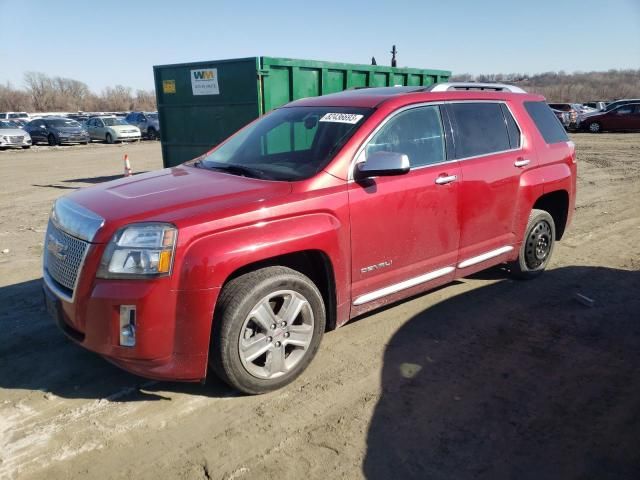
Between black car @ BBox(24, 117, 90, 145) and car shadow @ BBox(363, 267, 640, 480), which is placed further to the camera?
black car @ BBox(24, 117, 90, 145)

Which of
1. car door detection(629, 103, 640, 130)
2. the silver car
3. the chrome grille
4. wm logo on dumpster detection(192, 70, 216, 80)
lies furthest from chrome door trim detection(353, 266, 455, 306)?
car door detection(629, 103, 640, 130)

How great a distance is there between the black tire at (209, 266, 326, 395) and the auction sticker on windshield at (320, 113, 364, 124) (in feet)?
4.20

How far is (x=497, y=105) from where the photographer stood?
4805mm

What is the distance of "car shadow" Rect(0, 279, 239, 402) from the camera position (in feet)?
11.0

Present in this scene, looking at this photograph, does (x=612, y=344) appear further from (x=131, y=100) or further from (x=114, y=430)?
(x=131, y=100)

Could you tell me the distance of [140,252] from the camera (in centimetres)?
285

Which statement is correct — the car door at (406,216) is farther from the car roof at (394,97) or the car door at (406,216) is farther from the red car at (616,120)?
the red car at (616,120)

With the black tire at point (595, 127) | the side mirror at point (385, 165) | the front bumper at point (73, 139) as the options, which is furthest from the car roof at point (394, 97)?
the front bumper at point (73, 139)

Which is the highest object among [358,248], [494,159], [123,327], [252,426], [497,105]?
[497,105]

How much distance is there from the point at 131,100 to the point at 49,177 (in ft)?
316

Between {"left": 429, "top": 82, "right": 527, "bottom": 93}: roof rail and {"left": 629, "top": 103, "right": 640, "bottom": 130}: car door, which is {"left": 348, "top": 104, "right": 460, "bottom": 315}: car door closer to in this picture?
{"left": 429, "top": 82, "right": 527, "bottom": 93}: roof rail

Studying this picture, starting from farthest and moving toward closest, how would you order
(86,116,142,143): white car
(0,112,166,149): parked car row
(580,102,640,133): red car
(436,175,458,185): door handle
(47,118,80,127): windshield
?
(86,116,142,143): white car → (47,118,80,127): windshield → (580,102,640,133): red car → (0,112,166,149): parked car row → (436,175,458,185): door handle

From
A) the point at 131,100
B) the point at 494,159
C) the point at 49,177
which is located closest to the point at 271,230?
the point at 494,159

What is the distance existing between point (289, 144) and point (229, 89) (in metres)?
5.46
